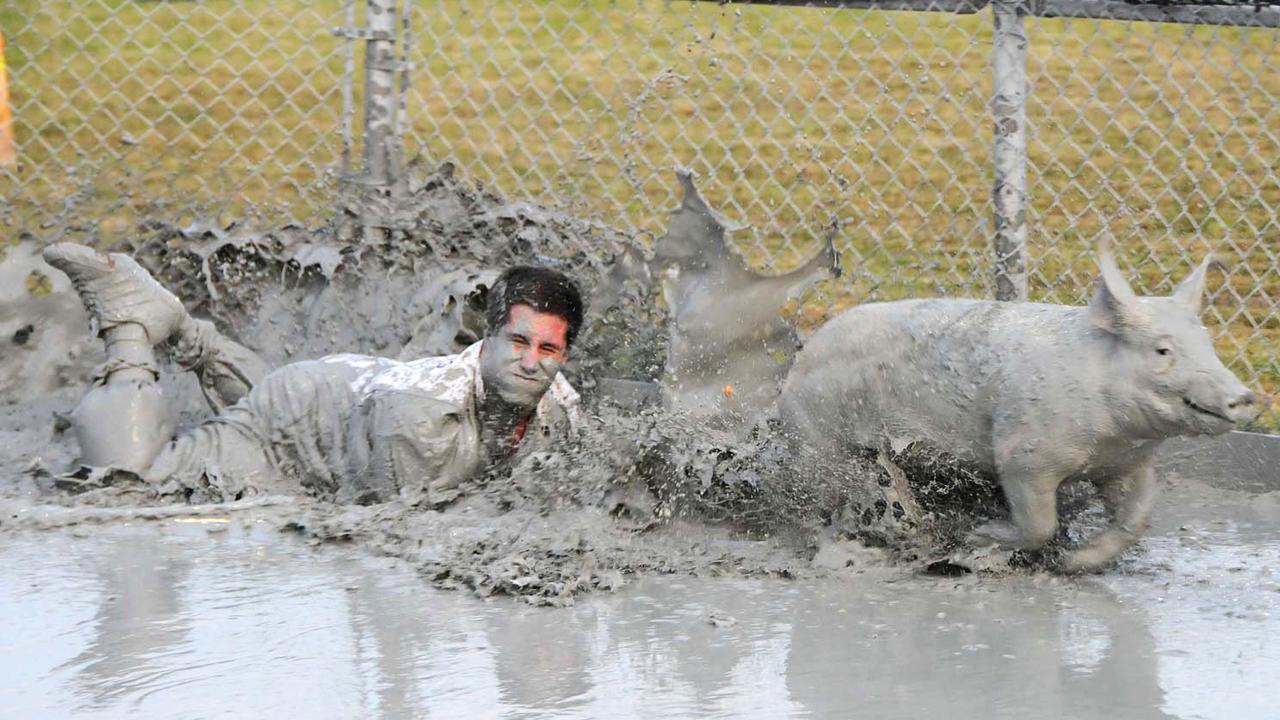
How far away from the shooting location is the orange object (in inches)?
297

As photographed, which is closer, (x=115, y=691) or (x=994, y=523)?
(x=115, y=691)

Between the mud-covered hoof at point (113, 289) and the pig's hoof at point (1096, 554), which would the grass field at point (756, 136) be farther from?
the pig's hoof at point (1096, 554)

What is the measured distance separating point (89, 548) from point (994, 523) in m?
2.63

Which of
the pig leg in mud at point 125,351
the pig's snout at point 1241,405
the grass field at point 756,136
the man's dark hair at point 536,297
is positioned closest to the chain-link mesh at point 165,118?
the grass field at point 756,136

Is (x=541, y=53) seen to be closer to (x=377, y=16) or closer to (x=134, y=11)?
(x=377, y=16)

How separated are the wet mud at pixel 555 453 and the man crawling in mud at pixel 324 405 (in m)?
0.13

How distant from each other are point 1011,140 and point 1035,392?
174cm

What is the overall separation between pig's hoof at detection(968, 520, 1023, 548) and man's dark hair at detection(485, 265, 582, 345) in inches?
62.9

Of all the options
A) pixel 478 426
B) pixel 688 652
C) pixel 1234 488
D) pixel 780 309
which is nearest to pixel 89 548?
pixel 478 426

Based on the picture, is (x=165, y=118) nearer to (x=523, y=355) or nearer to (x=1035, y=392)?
(x=523, y=355)

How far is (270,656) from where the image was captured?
3672 mm

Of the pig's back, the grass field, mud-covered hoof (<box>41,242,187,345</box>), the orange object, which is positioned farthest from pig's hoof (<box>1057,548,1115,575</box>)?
the orange object

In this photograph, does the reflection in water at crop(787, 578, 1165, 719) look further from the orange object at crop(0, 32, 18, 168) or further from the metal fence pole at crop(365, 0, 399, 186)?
the orange object at crop(0, 32, 18, 168)

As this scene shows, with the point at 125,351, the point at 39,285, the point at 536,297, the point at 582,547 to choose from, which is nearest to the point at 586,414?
the point at 536,297
